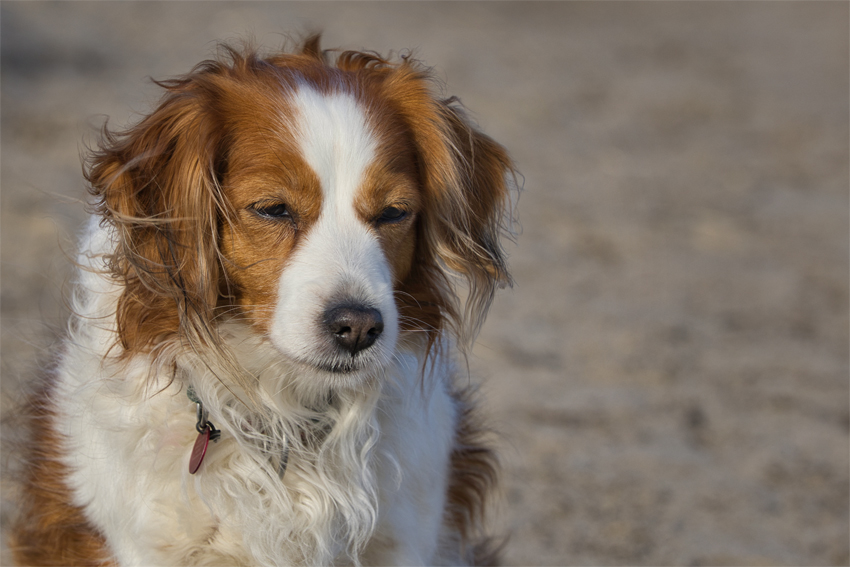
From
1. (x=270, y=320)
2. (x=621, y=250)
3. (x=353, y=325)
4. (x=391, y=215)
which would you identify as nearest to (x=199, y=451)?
(x=270, y=320)

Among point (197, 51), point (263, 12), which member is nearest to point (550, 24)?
point (263, 12)

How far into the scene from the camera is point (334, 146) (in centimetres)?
226

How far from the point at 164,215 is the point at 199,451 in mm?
646

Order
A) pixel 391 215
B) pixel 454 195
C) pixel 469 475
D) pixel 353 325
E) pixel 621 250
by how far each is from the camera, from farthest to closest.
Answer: pixel 621 250
pixel 469 475
pixel 454 195
pixel 391 215
pixel 353 325

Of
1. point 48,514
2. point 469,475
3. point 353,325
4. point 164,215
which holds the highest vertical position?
point 164,215

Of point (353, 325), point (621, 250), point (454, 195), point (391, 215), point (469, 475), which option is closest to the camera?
point (353, 325)

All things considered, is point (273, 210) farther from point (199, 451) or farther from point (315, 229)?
point (199, 451)

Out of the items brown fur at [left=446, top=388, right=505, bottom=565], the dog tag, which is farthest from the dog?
brown fur at [left=446, top=388, right=505, bottom=565]

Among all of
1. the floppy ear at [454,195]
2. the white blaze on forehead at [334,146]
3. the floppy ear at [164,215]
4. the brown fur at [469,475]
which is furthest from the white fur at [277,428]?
the brown fur at [469,475]

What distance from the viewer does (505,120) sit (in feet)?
29.6

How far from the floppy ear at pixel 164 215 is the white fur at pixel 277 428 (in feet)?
0.38

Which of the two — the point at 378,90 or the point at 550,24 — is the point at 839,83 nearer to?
the point at 550,24

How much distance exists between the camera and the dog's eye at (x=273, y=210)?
2262mm

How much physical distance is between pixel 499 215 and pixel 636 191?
5.71 m
